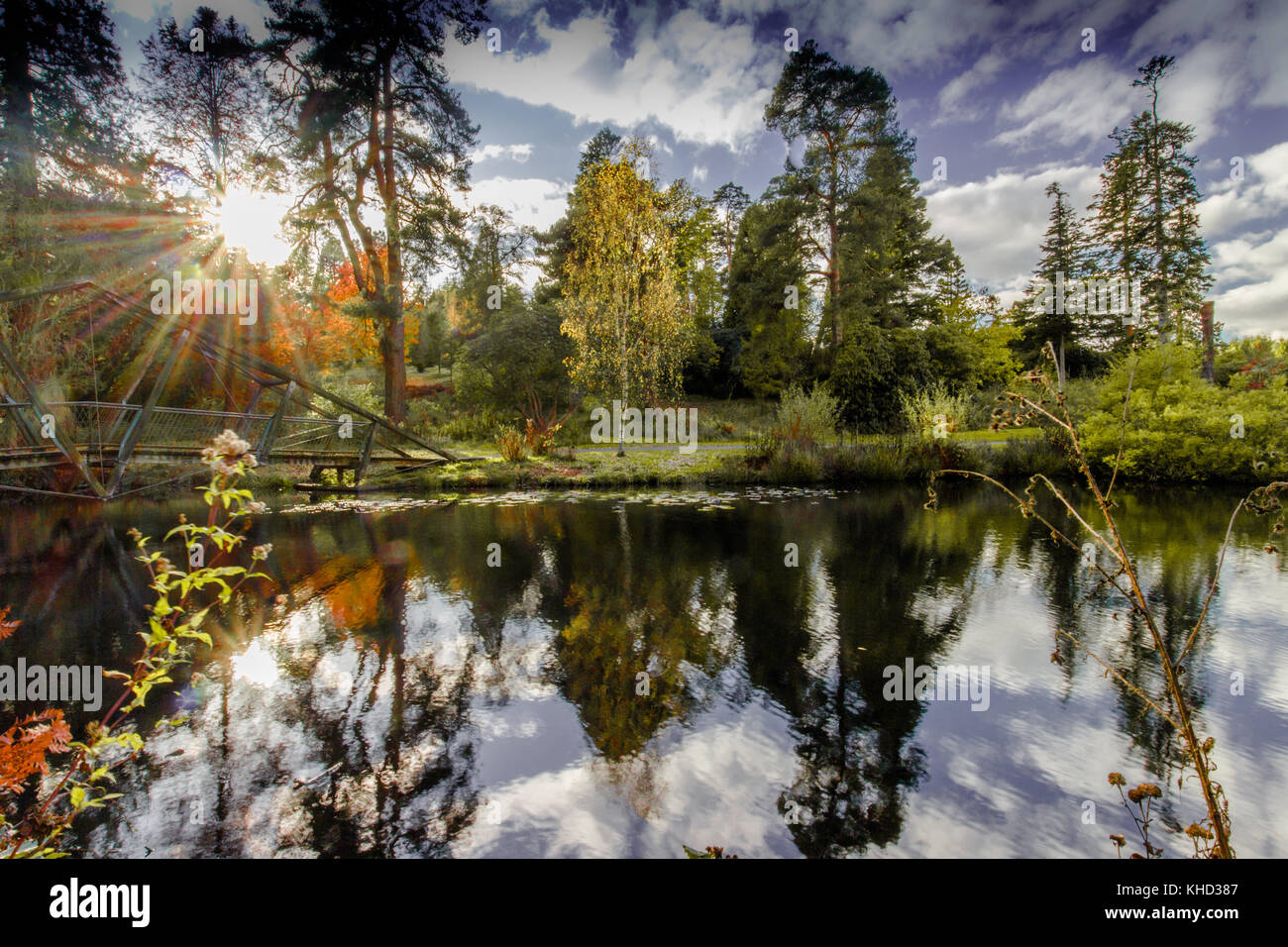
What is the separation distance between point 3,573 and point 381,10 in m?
19.4

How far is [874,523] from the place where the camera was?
30.5 feet

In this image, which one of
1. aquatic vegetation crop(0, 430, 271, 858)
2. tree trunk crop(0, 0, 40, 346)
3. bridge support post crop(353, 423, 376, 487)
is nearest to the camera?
aquatic vegetation crop(0, 430, 271, 858)

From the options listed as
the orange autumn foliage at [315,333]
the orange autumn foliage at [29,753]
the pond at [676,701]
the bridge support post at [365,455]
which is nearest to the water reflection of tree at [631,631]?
the pond at [676,701]

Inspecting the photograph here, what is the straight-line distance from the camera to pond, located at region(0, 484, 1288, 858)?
2533 mm

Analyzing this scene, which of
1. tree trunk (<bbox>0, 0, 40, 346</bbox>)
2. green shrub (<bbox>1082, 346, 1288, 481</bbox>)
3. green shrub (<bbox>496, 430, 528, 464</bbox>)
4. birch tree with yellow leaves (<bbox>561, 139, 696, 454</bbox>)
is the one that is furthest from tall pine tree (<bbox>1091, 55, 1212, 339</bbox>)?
tree trunk (<bbox>0, 0, 40, 346</bbox>)

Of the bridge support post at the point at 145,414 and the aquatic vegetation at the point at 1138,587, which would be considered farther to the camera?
the bridge support post at the point at 145,414

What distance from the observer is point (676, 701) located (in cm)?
368

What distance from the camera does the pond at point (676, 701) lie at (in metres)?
2.53

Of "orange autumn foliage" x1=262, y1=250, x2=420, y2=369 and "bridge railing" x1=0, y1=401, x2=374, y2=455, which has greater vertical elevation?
"orange autumn foliage" x1=262, y1=250, x2=420, y2=369

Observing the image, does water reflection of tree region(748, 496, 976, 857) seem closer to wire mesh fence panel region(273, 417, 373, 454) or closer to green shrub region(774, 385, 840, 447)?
green shrub region(774, 385, 840, 447)

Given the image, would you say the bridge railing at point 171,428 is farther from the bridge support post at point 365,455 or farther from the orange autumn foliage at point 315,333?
the orange autumn foliage at point 315,333

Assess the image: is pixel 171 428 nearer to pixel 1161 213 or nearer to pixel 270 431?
pixel 270 431

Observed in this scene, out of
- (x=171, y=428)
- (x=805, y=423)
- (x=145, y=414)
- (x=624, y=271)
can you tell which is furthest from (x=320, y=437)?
(x=805, y=423)

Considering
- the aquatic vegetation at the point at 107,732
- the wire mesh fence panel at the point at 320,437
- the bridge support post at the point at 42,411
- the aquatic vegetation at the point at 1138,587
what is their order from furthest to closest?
the wire mesh fence panel at the point at 320,437 → the bridge support post at the point at 42,411 → the aquatic vegetation at the point at 107,732 → the aquatic vegetation at the point at 1138,587
